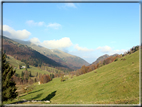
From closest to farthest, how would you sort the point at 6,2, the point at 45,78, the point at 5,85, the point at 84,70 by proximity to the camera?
the point at 6,2
the point at 5,85
the point at 84,70
the point at 45,78

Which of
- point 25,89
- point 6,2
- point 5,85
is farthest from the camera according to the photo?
point 25,89

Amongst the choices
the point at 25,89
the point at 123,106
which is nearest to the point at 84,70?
the point at 25,89

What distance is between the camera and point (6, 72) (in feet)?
76.7

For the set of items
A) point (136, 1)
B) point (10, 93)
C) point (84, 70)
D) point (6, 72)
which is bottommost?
point (84, 70)

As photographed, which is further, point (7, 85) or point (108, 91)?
point (108, 91)

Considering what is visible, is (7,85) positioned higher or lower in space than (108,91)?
higher

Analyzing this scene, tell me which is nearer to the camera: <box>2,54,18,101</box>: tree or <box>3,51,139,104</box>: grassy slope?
<box>3,51,139,104</box>: grassy slope

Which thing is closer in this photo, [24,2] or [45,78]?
[24,2]

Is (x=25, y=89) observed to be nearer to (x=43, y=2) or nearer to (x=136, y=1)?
(x=43, y=2)

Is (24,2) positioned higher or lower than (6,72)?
higher

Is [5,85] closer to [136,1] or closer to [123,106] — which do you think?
[123,106]

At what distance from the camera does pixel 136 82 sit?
23578 mm

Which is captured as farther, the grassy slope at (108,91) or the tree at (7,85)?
the tree at (7,85)

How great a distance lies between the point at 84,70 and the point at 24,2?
4680 inches
